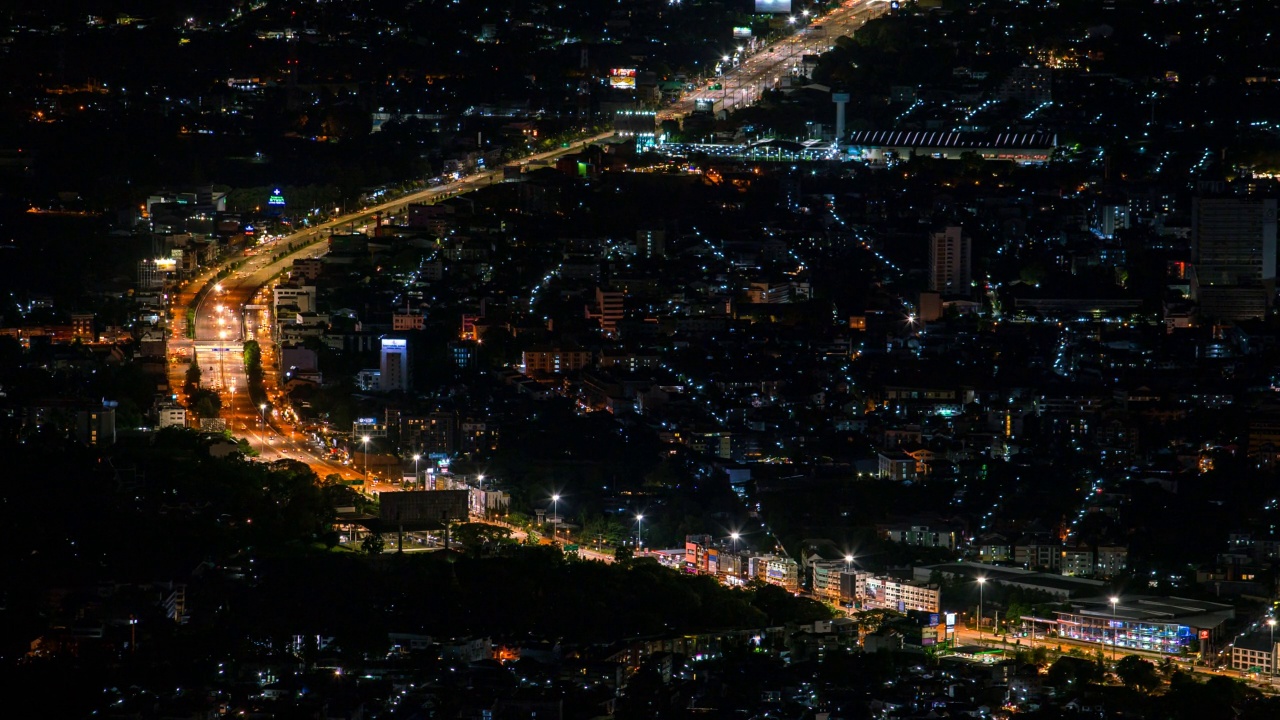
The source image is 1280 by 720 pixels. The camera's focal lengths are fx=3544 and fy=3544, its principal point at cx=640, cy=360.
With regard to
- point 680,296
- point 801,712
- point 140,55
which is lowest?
point 801,712

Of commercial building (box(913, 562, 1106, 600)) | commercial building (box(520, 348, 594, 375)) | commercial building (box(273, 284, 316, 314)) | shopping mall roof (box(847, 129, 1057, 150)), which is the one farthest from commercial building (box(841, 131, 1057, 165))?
commercial building (box(913, 562, 1106, 600))

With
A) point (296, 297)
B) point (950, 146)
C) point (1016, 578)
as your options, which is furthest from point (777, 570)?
point (950, 146)

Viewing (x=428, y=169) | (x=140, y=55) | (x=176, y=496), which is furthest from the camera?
(x=140, y=55)

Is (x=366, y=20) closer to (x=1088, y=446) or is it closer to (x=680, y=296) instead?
(x=680, y=296)

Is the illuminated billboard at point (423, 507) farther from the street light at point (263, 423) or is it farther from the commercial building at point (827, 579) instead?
the street light at point (263, 423)

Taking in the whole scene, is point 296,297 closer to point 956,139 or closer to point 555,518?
point 956,139

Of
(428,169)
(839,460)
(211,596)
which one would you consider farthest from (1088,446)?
(428,169)

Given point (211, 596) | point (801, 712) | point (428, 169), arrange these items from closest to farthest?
1. point (801, 712)
2. point (211, 596)
3. point (428, 169)

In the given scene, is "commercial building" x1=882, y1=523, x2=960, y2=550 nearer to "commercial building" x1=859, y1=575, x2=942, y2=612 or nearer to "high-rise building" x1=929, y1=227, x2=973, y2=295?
"commercial building" x1=859, y1=575, x2=942, y2=612
